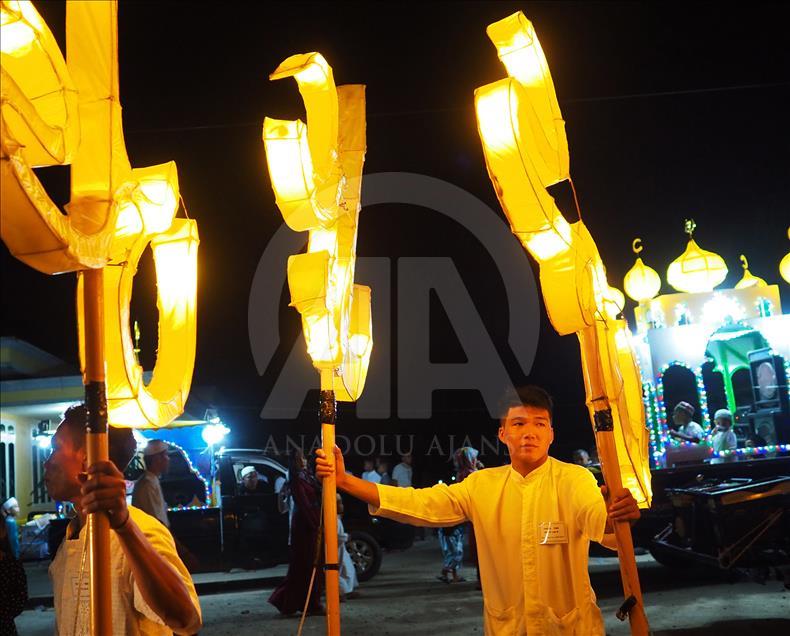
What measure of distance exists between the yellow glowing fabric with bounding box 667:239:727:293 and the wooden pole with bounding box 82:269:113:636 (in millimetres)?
14450

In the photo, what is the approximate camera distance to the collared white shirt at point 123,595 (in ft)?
9.62

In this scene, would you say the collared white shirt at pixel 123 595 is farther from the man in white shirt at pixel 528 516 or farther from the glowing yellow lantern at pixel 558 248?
the glowing yellow lantern at pixel 558 248

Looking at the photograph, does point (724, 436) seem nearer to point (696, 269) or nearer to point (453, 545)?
point (696, 269)

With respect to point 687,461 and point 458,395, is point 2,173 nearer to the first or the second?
point 687,461

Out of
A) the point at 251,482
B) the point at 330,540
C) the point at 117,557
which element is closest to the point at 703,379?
the point at 251,482

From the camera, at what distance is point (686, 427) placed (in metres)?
15.1

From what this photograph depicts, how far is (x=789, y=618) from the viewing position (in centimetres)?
899

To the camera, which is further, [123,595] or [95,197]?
[123,595]

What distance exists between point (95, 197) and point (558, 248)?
2.44 meters

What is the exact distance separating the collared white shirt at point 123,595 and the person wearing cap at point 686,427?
13.4 meters

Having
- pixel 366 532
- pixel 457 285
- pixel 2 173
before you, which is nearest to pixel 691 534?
pixel 366 532

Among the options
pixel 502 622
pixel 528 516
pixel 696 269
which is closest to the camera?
pixel 502 622

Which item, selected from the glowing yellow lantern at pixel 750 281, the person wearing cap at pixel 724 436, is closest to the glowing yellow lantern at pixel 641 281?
the glowing yellow lantern at pixel 750 281

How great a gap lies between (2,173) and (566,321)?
293 centimetres
